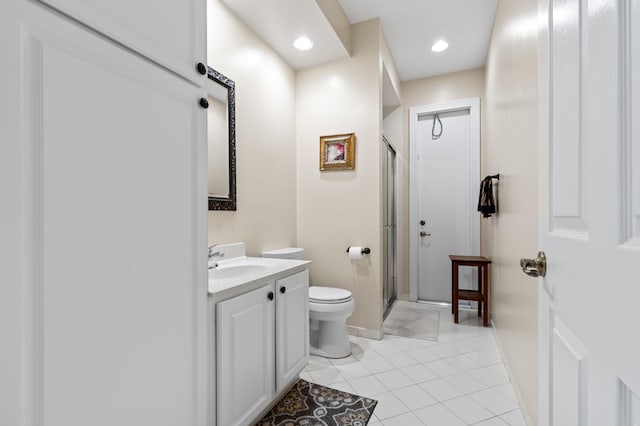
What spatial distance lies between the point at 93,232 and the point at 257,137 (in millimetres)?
1723

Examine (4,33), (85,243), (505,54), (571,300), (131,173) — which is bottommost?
(571,300)

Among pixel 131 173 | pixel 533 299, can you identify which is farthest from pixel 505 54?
pixel 131 173

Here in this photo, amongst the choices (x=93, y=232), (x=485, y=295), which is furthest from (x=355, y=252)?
(x=93, y=232)

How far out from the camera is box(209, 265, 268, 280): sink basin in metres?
1.67

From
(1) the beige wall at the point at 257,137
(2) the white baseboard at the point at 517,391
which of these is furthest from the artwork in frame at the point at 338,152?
(2) the white baseboard at the point at 517,391

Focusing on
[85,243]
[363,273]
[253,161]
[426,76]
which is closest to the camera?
[85,243]

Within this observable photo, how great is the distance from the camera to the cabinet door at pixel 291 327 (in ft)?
5.27

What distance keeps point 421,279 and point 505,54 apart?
2.58 metres

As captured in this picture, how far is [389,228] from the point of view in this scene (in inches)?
130

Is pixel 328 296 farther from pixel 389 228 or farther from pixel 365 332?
pixel 389 228

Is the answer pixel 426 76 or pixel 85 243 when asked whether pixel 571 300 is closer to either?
pixel 85 243

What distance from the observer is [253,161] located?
2.26 metres

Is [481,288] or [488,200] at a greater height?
[488,200]

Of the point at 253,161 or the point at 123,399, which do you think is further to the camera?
the point at 253,161
